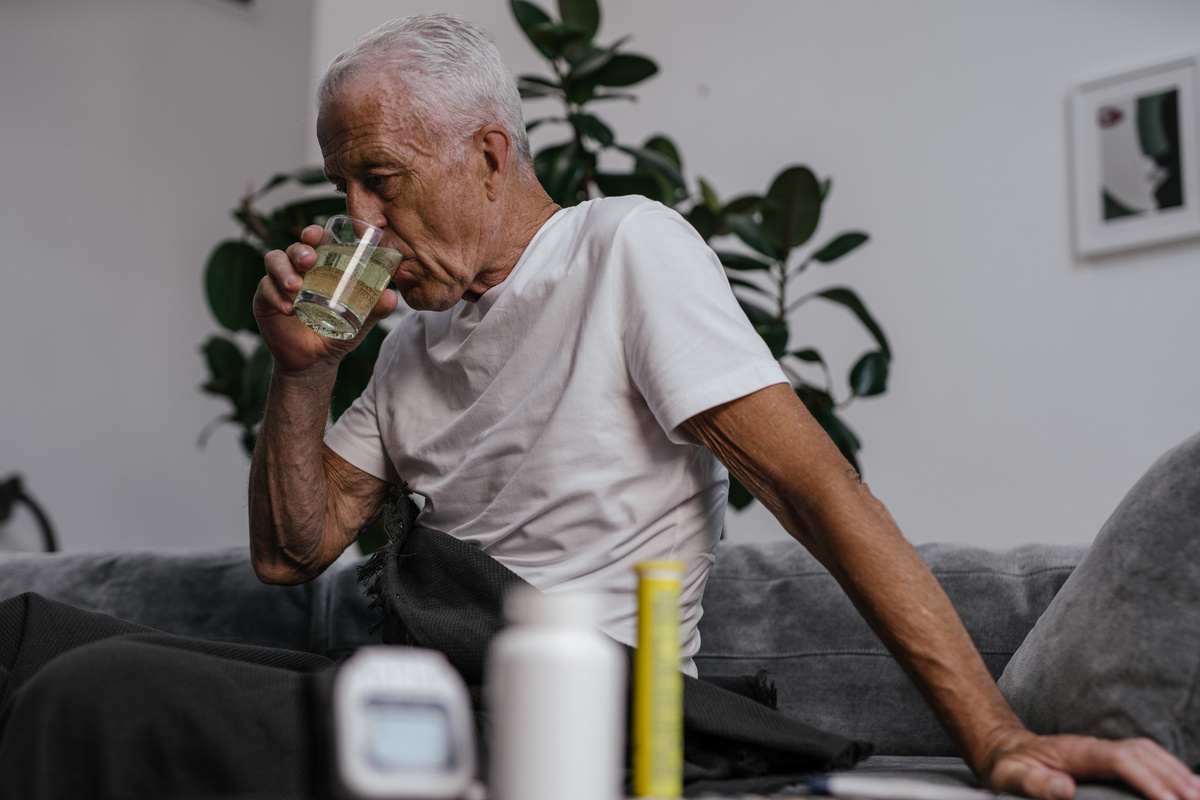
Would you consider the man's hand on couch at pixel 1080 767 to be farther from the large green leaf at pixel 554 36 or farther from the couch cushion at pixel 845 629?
the large green leaf at pixel 554 36

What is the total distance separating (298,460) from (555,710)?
0.95 metres

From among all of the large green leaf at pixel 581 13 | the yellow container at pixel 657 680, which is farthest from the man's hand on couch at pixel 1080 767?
the large green leaf at pixel 581 13

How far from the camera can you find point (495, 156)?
132cm

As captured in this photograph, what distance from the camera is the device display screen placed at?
508mm

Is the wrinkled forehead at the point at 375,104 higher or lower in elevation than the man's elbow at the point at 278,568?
higher

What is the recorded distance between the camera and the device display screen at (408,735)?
508 millimetres

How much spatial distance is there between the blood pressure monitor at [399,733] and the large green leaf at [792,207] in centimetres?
189

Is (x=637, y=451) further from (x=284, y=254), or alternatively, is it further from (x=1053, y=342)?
(x=1053, y=342)

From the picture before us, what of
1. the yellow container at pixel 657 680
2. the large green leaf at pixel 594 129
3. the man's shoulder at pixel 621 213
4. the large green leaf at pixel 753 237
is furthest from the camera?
the large green leaf at pixel 753 237

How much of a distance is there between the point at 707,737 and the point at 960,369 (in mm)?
2045

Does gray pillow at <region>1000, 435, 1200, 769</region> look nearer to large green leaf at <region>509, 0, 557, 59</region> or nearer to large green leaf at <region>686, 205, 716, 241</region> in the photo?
large green leaf at <region>686, 205, 716, 241</region>

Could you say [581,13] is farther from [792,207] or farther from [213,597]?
[213,597]

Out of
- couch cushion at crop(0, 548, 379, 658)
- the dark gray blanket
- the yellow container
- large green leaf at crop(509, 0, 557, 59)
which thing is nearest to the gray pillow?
the dark gray blanket

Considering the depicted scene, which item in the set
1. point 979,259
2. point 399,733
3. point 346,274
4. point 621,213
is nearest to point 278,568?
point 346,274
